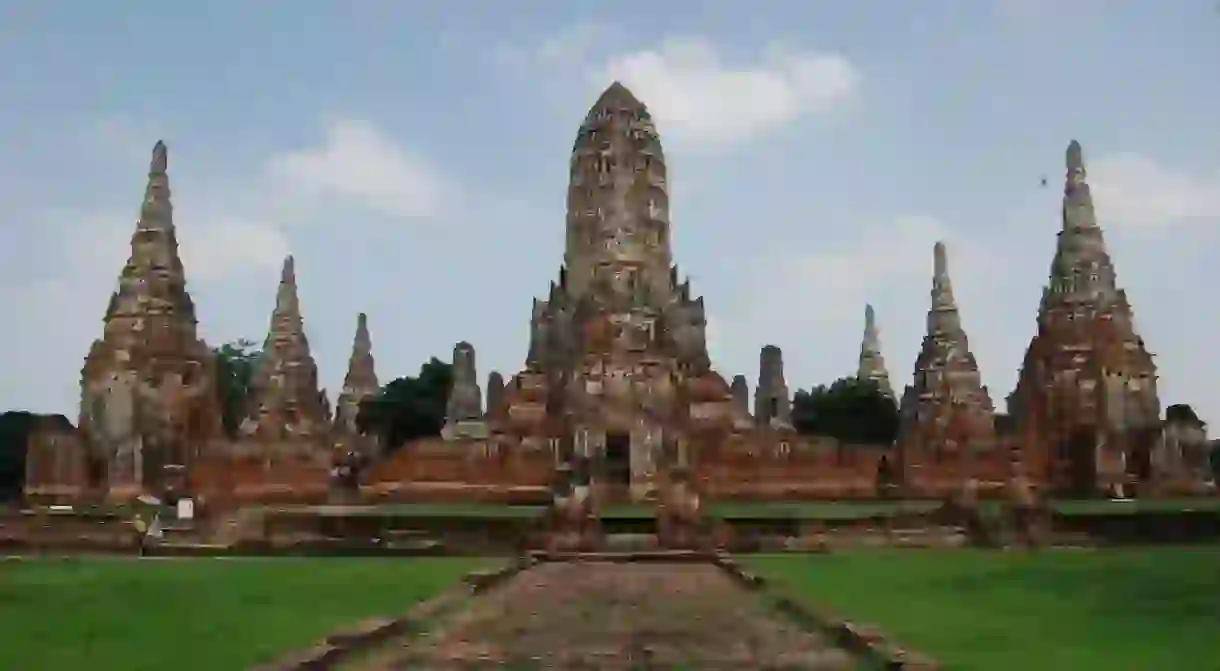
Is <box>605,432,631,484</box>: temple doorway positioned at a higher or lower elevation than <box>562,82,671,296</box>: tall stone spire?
lower

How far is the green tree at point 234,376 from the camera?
64750 millimetres

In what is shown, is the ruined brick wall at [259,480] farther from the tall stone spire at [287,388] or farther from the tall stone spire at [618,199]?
the tall stone spire at [618,199]

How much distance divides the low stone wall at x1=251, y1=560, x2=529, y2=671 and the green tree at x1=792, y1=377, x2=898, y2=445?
188 feet

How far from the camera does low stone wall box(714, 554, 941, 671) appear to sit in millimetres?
8648

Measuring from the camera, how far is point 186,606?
1392 cm

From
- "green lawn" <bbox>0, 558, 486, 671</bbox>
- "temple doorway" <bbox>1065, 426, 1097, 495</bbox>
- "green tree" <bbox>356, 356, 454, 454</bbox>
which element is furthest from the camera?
"green tree" <bbox>356, 356, 454, 454</bbox>

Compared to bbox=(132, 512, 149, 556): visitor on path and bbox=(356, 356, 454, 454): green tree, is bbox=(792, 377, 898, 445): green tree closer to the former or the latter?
bbox=(356, 356, 454, 454): green tree

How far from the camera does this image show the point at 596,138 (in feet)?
175

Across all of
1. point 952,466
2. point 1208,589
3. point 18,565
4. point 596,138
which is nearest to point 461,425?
point 596,138

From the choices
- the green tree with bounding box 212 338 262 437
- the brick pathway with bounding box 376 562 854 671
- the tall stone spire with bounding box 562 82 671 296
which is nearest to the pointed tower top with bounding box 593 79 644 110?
the tall stone spire with bounding box 562 82 671 296

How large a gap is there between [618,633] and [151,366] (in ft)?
113

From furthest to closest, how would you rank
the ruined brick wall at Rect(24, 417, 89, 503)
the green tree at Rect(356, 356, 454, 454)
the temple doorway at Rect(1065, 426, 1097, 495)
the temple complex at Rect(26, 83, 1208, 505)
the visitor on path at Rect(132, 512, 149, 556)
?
the green tree at Rect(356, 356, 454, 454) < the temple doorway at Rect(1065, 426, 1097, 495) < the temple complex at Rect(26, 83, 1208, 505) < the ruined brick wall at Rect(24, 417, 89, 503) < the visitor on path at Rect(132, 512, 149, 556)

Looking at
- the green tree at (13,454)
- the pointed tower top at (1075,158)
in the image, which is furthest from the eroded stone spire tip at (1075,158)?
the green tree at (13,454)

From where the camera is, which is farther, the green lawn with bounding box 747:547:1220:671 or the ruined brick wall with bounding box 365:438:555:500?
the ruined brick wall with bounding box 365:438:555:500
